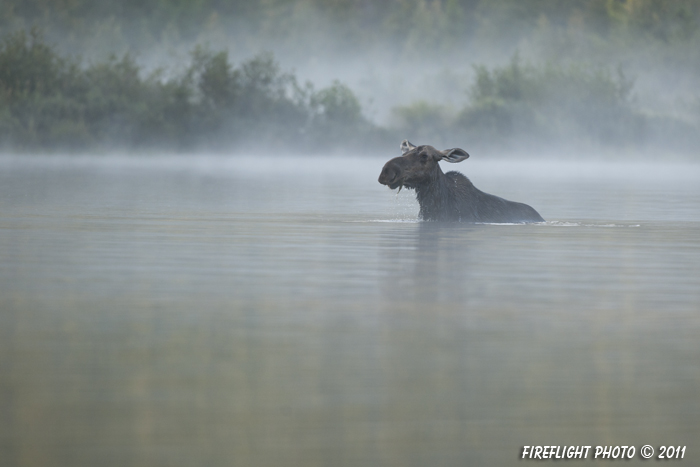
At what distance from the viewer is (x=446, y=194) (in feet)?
50.9

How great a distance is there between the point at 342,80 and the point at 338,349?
11899cm

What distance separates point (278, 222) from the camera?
15.2 metres

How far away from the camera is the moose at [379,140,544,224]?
14.8m

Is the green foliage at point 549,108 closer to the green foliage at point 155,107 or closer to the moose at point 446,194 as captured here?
the green foliage at point 155,107

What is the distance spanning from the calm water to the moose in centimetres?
219

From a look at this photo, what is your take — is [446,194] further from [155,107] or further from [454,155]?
[155,107]

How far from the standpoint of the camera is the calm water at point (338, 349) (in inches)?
173

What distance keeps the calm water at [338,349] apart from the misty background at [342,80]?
144ft

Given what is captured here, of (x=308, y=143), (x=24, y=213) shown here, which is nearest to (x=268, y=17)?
(x=308, y=143)

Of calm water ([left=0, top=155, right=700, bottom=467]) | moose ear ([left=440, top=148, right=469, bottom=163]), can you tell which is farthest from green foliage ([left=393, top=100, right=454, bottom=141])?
calm water ([left=0, top=155, right=700, bottom=467])

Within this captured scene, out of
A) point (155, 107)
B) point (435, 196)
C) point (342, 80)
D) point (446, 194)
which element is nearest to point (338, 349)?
point (435, 196)

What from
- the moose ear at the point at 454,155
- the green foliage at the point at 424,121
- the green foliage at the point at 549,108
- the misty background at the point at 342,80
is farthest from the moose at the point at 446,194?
the green foliage at the point at 424,121

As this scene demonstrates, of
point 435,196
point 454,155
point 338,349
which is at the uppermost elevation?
point 454,155

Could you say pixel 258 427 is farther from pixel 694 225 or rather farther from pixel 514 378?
pixel 694 225
